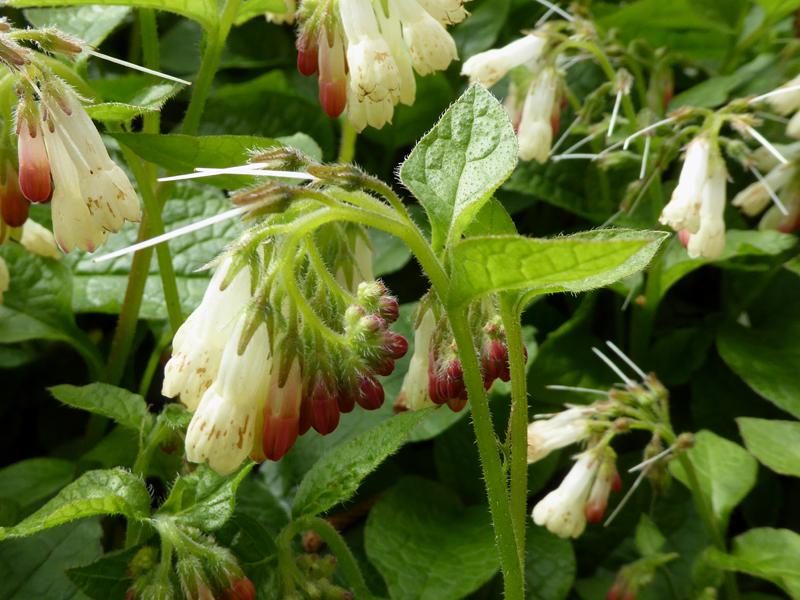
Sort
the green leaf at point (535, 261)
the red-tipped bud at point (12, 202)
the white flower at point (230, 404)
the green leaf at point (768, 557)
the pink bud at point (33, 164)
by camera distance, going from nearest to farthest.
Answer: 1. the green leaf at point (535, 261)
2. the white flower at point (230, 404)
3. the pink bud at point (33, 164)
4. the red-tipped bud at point (12, 202)
5. the green leaf at point (768, 557)

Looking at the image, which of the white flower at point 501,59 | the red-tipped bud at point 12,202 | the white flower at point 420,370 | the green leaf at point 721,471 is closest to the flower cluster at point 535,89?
the white flower at point 501,59

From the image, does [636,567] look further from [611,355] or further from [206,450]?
[206,450]

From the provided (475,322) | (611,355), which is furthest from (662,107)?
(475,322)

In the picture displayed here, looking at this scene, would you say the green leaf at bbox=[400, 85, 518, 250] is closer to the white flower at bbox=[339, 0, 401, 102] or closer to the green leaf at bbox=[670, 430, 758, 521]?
the white flower at bbox=[339, 0, 401, 102]

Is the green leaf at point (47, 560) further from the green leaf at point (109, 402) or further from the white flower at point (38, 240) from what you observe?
the white flower at point (38, 240)

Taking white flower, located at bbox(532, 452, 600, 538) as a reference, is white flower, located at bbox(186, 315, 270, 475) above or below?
above

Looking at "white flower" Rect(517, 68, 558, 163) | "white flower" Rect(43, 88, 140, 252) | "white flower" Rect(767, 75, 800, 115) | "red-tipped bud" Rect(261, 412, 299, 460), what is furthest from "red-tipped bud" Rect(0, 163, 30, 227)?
"white flower" Rect(767, 75, 800, 115)

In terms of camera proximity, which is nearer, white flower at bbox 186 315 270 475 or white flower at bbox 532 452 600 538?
white flower at bbox 186 315 270 475

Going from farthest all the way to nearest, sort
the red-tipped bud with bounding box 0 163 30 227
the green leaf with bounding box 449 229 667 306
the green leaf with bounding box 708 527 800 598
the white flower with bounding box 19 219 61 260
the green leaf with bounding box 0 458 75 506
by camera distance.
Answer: the white flower with bounding box 19 219 61 260
the green leaf with bounding box 0 458 75 506
the green leaf with bounding box 708 527 800 598
the red-tipped bud with bounding box 0 163 30 227
the green leaf with bounding box 449 229 667 306
